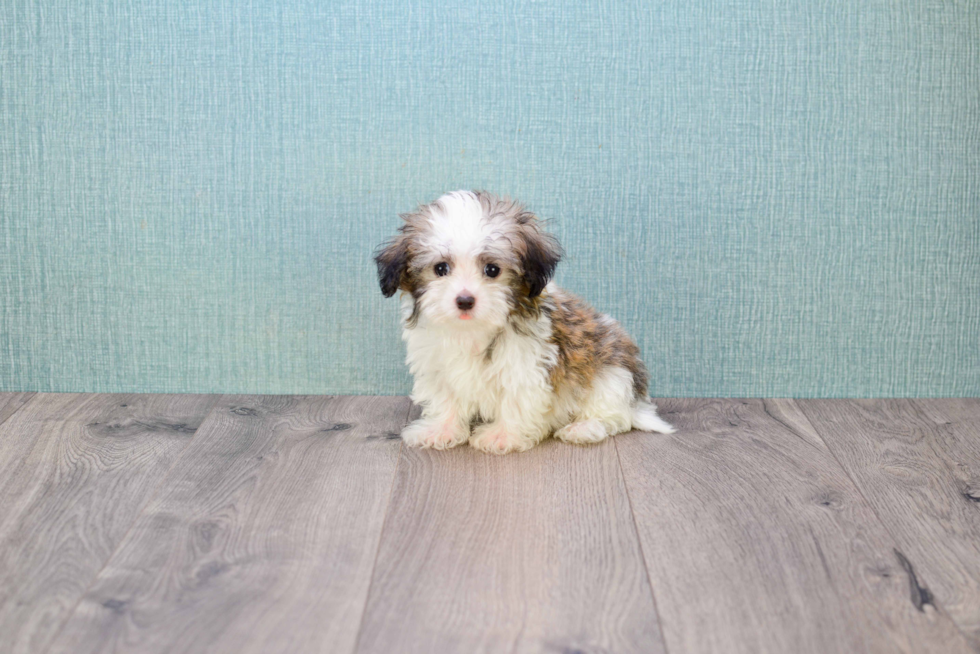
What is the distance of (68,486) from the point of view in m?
1.92

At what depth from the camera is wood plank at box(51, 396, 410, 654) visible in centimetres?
137

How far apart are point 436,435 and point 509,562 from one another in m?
0.65

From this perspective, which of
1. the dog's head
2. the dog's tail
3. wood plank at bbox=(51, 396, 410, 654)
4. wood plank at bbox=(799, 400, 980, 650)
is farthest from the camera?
the dog's tail

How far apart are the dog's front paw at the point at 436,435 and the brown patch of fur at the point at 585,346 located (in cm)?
28

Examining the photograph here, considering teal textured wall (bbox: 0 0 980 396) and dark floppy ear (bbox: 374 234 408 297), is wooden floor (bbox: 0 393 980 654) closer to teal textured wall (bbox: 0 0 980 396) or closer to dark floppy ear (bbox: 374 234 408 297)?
teal textured wall (bbox: 0 0 980 396)

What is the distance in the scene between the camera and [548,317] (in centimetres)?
219

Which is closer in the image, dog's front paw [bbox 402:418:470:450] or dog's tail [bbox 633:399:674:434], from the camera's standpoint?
dog's front paw [bbox 402:418:470:450]

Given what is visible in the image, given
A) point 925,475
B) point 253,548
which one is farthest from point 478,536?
point 925,475

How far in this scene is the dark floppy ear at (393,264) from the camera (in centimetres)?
204

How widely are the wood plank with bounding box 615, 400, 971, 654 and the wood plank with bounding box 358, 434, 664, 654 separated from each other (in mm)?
63

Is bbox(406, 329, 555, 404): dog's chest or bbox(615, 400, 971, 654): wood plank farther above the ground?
bbox(406, 329, 555, 404): dog's chest

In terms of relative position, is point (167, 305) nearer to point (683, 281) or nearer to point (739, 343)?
point (683, 281)

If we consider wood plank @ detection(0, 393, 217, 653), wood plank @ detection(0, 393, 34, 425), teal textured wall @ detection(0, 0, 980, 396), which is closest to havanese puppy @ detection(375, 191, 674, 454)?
teal textured wall @ detection(0, 0, 980, 396)

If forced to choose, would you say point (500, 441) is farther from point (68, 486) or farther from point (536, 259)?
point (68, 486)
